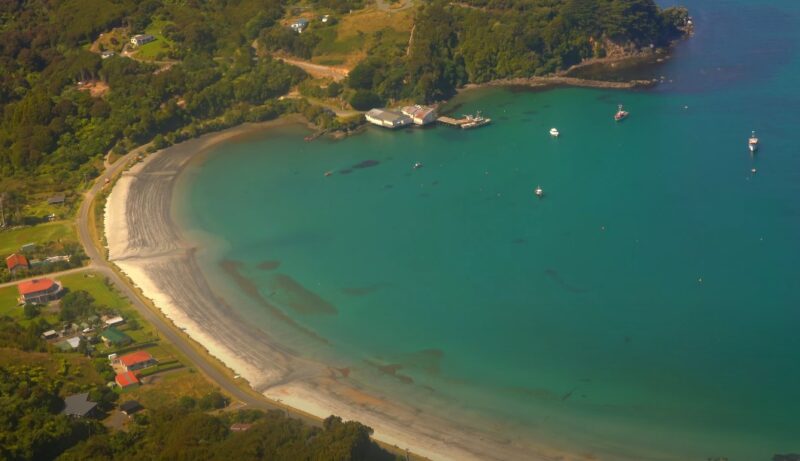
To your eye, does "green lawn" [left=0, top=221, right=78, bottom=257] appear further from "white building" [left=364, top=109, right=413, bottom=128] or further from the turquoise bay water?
"white building" [left=364, top=109, right=413, bottom=128]

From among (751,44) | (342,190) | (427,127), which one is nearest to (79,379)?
(342,190)

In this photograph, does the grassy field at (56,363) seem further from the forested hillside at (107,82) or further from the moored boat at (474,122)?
the moored boat at (474,122)

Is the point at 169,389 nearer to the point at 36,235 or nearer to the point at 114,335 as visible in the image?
the point at 114,335

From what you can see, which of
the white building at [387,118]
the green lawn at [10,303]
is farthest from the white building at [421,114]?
the green lawn at [10,303]

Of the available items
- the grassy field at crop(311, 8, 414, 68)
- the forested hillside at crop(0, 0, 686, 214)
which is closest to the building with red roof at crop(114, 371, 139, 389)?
the forested hillside at crop(0, 0, 686, 214)

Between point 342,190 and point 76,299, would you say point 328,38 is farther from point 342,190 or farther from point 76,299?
point 76,299

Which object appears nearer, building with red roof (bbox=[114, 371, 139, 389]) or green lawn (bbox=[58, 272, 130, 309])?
building with red roof (bbox=[114, 371, 139, 389])

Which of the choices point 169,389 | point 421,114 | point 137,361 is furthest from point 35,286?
point 421,114
